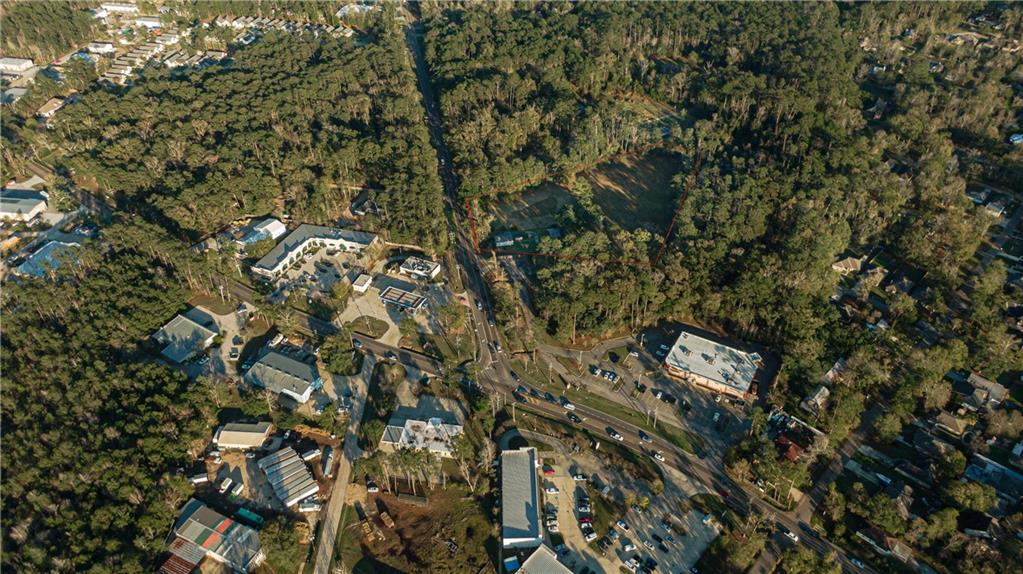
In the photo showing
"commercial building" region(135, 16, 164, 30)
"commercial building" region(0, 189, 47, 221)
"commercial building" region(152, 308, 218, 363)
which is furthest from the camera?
"commercial building" region(135, 16, 164, 30)

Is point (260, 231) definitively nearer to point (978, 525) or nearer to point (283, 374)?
point (283, 374)

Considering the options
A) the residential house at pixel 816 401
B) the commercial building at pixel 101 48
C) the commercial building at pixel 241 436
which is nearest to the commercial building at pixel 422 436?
the commercial building at pixel 241 436

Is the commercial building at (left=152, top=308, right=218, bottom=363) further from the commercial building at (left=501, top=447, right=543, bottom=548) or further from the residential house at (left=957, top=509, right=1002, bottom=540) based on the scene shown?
the residential house at (left=957, top=509, right=1002, bottom=540)

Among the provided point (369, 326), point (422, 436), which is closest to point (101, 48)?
point (369, 326)

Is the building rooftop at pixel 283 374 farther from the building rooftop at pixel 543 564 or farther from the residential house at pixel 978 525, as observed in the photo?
the residential house at pixel 978 525

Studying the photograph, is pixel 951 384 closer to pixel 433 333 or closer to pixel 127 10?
pixel 433 333

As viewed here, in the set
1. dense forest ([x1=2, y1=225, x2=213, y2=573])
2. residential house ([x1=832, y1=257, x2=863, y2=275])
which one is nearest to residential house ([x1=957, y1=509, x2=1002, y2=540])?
residential house ([x1=832, y1=257, x2=863, y2=275])

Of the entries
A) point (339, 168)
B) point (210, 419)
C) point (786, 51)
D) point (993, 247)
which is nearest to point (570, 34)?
point (786, 51)
